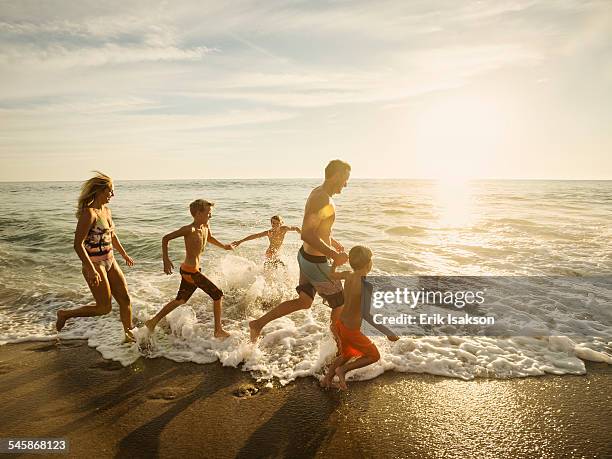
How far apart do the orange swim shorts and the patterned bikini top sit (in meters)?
3.14

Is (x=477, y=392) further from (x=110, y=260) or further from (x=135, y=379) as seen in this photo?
(x=110, y=260)

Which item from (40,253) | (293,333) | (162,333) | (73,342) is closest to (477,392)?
(293,333)

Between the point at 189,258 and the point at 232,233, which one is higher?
the point at 189,258

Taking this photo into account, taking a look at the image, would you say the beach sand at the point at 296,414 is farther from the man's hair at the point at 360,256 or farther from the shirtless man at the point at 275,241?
the shirtless man at the point at 275,241

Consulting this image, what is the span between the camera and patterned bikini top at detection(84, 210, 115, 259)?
4574mm

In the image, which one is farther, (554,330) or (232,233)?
(232,233)

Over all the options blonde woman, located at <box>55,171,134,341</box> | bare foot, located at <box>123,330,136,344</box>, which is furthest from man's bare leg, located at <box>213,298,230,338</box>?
blonde woman, located at <box>55,171,134,341</box>

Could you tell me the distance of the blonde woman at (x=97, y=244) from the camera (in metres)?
4.41

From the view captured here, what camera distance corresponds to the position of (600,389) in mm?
4004

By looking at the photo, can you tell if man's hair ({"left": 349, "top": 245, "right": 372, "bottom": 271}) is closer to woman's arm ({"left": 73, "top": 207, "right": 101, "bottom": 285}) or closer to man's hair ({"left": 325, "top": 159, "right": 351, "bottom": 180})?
man's hair ({"left": 325, "top": 159, "right": 351, "bottom": 180})

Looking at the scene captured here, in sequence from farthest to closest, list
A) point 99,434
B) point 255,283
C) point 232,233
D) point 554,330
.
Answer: point 232,233
point 255,283
point 554,330
point 99,434

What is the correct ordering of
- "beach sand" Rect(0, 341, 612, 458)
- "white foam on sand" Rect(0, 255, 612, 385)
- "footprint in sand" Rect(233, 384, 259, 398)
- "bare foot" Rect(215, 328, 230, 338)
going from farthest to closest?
"bare foot" Rect(215, 328, 230, 338) < "white foam on sand" Rect(0, 255, 612, 385) < "footprint in sand" Rect(233, 384, 259, 398) < "beach sand" Rect(0, 341, 612, 458)

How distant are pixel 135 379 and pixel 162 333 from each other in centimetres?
136

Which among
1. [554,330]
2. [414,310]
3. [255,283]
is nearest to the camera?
[554,330]
